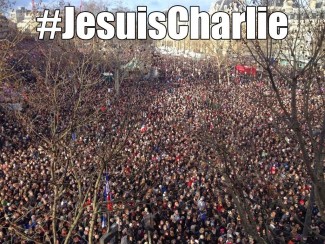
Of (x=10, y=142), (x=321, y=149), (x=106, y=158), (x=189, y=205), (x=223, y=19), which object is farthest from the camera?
(x=10, y=142)

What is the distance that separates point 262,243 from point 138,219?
6.35 m

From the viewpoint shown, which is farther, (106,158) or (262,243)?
(106,158)

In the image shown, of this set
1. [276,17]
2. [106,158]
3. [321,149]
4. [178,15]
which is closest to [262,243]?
[321,149]

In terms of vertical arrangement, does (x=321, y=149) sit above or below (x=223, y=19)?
below

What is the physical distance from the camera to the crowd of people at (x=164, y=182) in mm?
7395

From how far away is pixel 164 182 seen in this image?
38.9 feet

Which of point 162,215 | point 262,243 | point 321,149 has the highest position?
point 321,149

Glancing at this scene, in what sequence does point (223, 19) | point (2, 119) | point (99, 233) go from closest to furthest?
point (99, 233), point (223, 19), point (2, 119)

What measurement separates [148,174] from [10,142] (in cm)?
642

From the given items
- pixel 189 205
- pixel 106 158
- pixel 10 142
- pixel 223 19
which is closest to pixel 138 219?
pixel 189 205

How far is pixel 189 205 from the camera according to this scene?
34.5ft

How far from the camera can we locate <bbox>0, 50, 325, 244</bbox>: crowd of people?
7.39 m

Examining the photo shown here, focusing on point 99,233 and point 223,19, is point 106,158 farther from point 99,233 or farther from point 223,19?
point 223,19

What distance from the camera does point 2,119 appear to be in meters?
18.2
